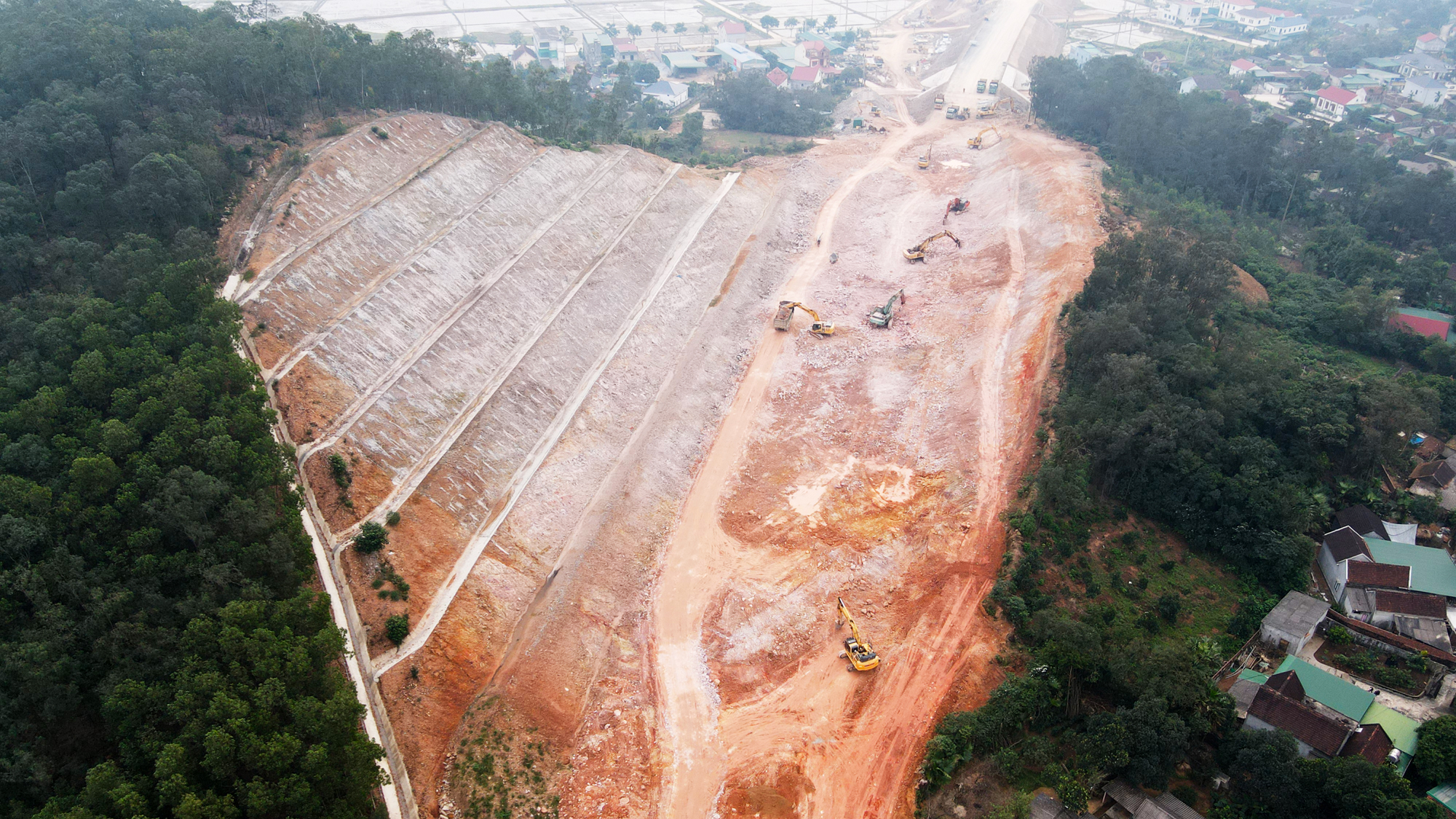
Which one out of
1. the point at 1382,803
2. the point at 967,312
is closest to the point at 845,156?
the point at 967,312

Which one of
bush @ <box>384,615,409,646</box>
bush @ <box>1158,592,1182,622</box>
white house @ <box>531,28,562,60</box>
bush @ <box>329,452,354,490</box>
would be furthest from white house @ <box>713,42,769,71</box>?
bush @ <box>384,615,409,646</box>

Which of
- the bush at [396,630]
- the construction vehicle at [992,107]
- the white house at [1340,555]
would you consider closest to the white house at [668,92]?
A: the construction vehicle at [992,107]

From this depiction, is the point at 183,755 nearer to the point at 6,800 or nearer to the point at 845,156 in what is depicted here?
the point at 6,800

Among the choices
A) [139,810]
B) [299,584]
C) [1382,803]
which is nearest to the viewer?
[139,810]

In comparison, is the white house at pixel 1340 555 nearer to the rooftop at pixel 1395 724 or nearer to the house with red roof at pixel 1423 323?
the rooftop at pixel 1395 724

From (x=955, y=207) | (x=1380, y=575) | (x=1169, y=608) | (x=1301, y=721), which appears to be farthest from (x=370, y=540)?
(x=955, y=207)

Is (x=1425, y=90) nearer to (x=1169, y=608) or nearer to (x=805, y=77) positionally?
(x=805, y=77)
